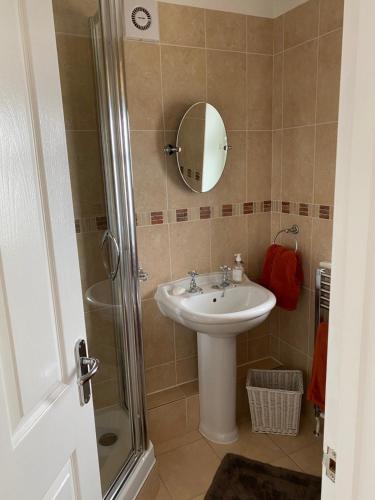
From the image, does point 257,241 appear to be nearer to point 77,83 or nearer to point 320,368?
point 320,368

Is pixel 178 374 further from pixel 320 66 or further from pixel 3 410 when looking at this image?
pixel 320 66

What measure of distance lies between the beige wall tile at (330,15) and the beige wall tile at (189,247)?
116 cm

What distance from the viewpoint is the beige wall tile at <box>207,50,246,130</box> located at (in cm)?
205

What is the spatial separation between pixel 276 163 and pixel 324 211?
0.48m

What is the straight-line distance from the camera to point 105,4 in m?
1.40

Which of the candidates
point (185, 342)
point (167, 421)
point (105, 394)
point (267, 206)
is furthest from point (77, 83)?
point (167, 421)

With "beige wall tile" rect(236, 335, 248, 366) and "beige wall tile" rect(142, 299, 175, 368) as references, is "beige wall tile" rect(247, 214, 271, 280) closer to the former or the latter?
"beige wall tile" rect(236, 335, 248, 366)

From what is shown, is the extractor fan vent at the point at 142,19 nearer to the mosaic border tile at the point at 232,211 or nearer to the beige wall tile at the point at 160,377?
the mosaic border tile at the point at 232,211

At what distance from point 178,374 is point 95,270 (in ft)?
3.50

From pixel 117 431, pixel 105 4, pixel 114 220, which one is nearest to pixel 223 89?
pixel 105 4

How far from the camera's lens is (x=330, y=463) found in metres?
0.69

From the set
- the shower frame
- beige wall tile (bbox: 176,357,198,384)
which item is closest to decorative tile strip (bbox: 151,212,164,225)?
the shower frame

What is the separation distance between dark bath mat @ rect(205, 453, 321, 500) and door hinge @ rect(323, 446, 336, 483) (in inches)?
50.8

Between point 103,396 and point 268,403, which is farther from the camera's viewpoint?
point 268,403
